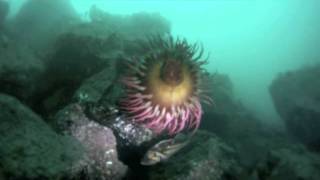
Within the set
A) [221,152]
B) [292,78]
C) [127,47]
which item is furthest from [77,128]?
[292,78]

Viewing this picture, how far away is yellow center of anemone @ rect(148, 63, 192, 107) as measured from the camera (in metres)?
5.04

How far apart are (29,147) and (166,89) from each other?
5.86 ft

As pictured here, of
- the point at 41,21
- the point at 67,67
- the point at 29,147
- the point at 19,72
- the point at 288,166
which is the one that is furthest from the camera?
the point at 41,21

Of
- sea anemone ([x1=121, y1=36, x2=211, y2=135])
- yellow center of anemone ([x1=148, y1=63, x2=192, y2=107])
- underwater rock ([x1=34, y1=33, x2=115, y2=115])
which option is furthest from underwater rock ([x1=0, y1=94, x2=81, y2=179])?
underwater rock ([x1=34, y1=33, x2=115, y2=115])

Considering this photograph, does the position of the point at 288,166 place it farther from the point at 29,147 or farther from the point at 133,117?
the point at 29,147

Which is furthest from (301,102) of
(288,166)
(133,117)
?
(133,117)

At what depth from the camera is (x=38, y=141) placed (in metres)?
4.46

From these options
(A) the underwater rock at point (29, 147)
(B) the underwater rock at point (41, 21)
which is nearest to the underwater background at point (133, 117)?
(A) the underwater rock at point (29, 147)

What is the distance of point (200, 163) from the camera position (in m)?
5.46

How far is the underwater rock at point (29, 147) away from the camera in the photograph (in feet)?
13.4

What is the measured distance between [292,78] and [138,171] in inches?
255

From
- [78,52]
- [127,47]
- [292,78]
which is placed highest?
[292,78]

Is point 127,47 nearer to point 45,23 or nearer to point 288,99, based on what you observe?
point 288,99

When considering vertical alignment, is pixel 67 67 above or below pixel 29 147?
above
